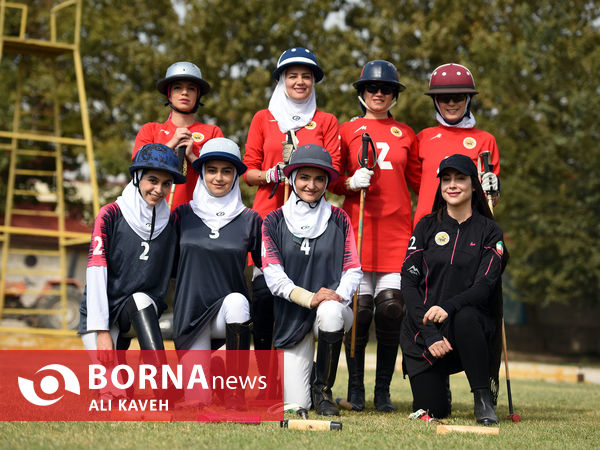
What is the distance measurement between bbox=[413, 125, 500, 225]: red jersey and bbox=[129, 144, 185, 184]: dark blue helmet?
6.56 feet

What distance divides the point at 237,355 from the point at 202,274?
615mm

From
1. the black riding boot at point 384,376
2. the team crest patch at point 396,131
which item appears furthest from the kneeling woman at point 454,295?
the team crest patch at point 396,131

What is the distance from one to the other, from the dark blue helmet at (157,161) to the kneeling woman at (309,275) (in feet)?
2.43

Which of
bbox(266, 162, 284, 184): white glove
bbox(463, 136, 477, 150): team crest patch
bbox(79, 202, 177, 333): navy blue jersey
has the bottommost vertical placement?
bbox(79, 202, 177, 333): navy blue jersey

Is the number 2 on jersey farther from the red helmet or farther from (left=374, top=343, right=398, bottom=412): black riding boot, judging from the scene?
the red helmet

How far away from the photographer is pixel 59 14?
65.1 ft

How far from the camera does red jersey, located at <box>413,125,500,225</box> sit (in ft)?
21.1

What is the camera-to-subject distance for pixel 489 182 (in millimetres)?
6137

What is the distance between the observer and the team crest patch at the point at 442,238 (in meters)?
5.61

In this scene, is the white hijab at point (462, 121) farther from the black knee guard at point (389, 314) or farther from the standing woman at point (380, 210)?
the black knee guard at point (389, 314)

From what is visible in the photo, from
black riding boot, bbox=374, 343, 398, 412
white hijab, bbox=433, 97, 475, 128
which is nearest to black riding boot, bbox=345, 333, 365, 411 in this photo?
black riding boot, bbox=374, 343, 398, 412

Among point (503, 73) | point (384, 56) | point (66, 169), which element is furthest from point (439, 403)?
point (66, 169)

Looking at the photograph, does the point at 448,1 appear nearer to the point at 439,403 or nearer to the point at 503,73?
the point at 503,73

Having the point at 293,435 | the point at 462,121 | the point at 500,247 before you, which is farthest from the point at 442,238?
the point at 293,435
